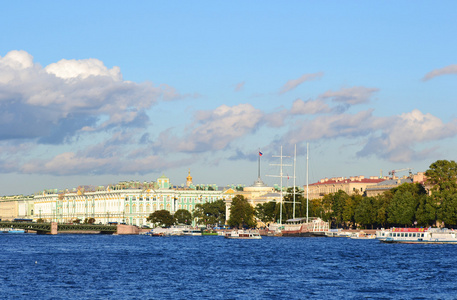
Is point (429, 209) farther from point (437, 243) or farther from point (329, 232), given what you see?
point (329, 232)

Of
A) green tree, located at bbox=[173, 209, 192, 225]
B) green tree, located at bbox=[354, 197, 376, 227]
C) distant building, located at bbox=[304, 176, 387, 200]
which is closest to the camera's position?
green tree, located at bbox=[354, 197, 376, 227]

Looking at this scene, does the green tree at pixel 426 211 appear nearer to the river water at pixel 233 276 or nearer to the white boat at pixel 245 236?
the white boat at pixel 245 236

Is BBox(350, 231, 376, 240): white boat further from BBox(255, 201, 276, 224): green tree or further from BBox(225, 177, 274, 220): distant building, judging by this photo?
BBox(225, 177, 274, 220): distant building

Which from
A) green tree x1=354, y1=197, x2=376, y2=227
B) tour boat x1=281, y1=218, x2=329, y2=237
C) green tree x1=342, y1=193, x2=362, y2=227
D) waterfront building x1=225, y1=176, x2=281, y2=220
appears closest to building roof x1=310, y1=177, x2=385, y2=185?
waterfront building x1=225, y1=176, x2=281, y2=220

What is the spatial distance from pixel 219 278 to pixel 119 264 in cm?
1330

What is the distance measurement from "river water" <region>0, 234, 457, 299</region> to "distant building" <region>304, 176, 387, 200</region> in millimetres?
100094

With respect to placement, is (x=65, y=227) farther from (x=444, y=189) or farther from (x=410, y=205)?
(x=444, y=189)

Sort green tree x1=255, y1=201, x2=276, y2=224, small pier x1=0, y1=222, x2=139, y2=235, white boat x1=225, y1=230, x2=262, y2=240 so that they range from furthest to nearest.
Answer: small pier x1=0, y1=222, x2=139, y2=235 → green tree x1=255, y1=201, x2=276, y2=224 → white boat x1=225, y1=230, x2=262, y2=240

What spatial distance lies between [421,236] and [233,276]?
46905mm

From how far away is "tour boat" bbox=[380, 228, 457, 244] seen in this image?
92.3 metres

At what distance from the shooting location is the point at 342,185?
17800 centimetres

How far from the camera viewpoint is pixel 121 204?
19912 cm

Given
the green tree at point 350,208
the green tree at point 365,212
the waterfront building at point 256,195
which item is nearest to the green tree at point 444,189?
the green tree at point 365,212

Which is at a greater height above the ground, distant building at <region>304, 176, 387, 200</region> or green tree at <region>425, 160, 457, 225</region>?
distant building at <region>304, 176, 387, 200</region>
